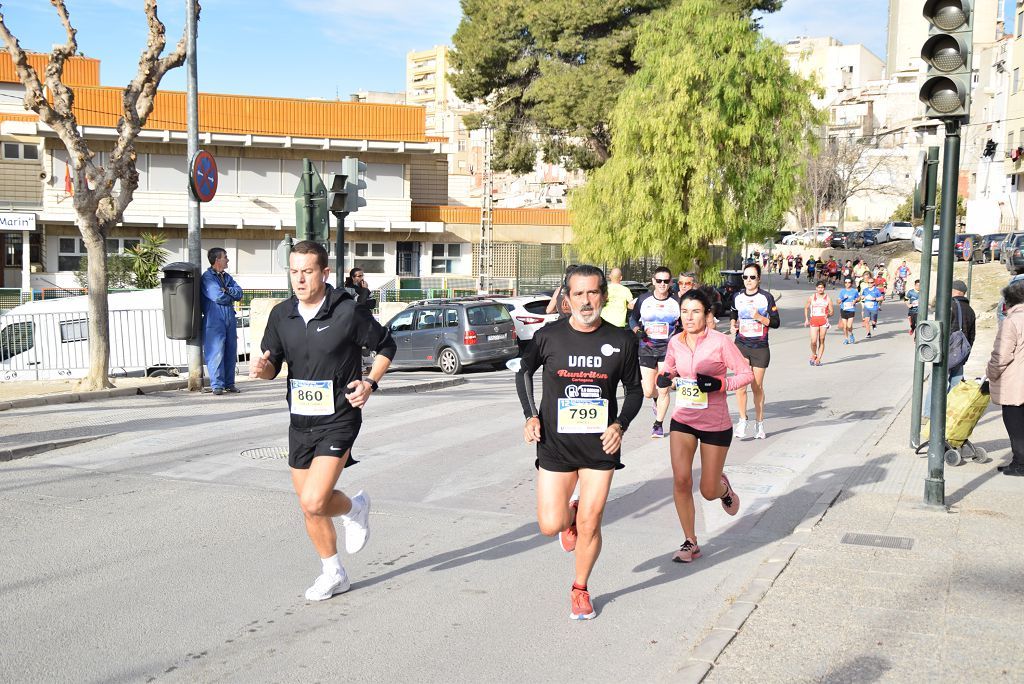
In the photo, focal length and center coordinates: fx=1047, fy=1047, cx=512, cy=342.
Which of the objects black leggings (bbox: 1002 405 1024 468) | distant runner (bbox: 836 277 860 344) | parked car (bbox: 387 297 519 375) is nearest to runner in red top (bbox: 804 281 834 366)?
distant runner (bbox: 836 277 860 344)

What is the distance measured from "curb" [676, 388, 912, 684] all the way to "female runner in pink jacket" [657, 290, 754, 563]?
19.5 inches

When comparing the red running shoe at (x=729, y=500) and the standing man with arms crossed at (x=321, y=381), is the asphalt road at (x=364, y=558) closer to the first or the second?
the red running shoe at (x=729, y=500)

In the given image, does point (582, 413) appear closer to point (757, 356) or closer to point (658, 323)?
point (658, 323)

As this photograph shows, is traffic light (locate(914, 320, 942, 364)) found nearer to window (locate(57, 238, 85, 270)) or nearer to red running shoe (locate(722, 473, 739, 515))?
red running shoe (locate(722, 473, 739, 515))

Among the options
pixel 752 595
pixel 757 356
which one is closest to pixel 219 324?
pixel 757 356

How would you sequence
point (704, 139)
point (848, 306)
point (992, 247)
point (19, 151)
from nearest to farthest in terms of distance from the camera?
1. point (848, 306)
2. point (704, 139)
3. point (19, 151)
4. point (992, 247)

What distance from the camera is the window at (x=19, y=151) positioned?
46500 millimetres

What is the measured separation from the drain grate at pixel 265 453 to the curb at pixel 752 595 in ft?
16.5

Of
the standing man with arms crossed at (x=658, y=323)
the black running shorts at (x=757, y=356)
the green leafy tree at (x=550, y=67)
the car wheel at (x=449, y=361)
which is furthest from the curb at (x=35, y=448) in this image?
the green leafy tree at (x=550, y=67)

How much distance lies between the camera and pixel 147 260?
38375 mm

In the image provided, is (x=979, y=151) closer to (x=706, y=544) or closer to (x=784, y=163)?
(x=784, y=163)

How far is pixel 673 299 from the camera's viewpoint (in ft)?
40.8

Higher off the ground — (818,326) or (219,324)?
(219,324)

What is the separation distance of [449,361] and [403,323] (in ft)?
5.46
